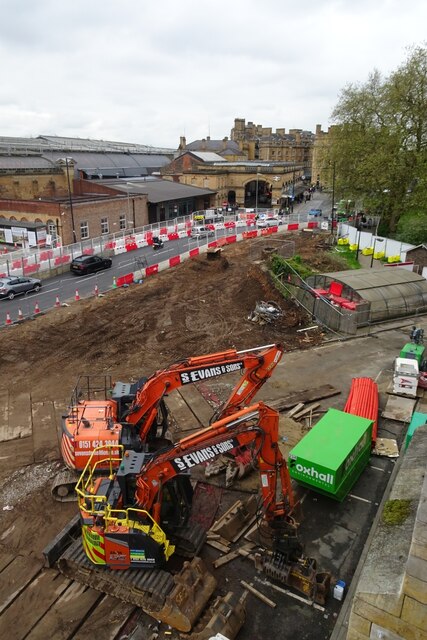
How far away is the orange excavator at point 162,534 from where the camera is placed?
32.9 ft

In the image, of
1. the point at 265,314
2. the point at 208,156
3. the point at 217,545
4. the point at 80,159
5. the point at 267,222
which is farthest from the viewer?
the point at 208,156

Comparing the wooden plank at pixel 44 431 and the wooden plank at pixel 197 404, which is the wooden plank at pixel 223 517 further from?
Answer: the wooden plank at pixel 44 431

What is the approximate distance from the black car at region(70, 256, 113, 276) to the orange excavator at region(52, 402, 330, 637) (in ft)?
93.7

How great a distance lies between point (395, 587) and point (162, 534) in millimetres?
5018

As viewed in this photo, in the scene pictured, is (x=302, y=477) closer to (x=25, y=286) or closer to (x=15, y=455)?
(x=15, y=455)

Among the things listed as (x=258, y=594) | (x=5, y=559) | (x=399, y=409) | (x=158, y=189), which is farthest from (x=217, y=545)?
(x=158, y=189)

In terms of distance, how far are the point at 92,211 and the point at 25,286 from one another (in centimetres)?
1809

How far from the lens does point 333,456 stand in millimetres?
13023

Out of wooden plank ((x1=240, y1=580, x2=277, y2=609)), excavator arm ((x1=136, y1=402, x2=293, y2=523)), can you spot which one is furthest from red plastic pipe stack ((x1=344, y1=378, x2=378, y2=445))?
wooden plank ((x1=240, y1=580, x2=277, y2=609))

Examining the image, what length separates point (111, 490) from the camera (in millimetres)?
11078

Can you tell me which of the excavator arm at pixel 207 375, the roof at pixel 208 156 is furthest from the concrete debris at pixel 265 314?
the roof at pixel 208 156

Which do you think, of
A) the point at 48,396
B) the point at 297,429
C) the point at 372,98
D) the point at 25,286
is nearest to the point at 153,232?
the point at 25,286

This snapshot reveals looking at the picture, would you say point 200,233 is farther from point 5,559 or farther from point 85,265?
point 5,559

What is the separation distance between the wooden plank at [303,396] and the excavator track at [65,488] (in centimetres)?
803
